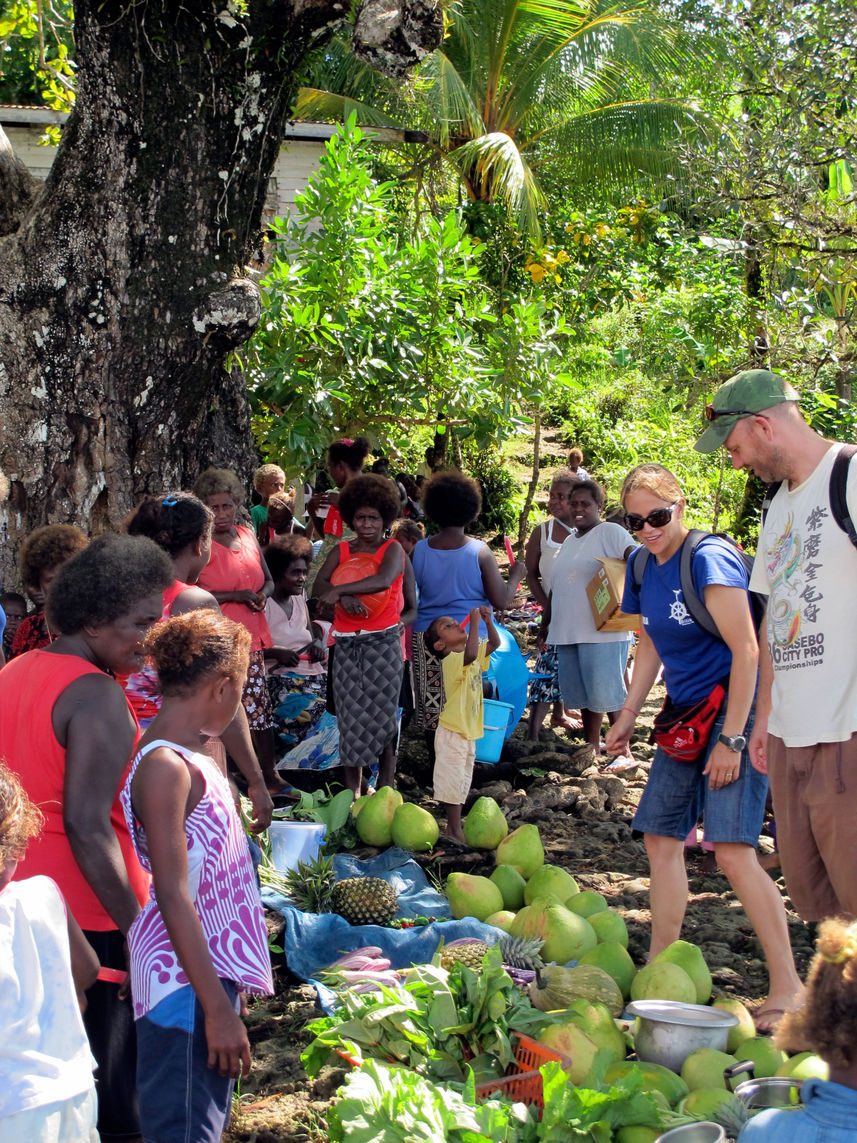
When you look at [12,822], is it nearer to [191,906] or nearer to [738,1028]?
[191,906]

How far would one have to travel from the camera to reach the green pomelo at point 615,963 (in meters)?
3.87

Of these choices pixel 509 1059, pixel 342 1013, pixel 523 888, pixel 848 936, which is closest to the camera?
pixel 848 936

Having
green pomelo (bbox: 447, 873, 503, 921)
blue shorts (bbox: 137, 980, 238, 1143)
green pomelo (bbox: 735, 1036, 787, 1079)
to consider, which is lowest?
green pomelo (bbox: 447, 873, 503, 921)

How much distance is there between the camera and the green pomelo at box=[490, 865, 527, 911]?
15.6ft

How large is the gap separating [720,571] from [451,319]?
5.67m

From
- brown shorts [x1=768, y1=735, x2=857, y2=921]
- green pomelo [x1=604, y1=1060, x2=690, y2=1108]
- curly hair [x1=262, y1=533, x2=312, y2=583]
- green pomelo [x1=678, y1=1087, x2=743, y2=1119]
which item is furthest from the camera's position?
curly hair [x1=262, y1=533, x2=312, y2=583]

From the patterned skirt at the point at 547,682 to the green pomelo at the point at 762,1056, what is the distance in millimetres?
4673

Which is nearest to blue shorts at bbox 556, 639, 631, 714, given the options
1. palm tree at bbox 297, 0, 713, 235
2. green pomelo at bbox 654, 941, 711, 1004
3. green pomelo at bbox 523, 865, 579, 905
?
green pomelo at bbox 523, 865, 579, 905

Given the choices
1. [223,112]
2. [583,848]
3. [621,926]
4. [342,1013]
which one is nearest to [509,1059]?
[342,1013]

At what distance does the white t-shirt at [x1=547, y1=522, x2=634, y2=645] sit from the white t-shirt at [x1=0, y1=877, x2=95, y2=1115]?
18.2 feet

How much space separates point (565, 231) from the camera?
52.1 feet

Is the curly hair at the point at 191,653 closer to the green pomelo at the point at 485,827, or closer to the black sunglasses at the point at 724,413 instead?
the black sunglasses at the point at 724,413

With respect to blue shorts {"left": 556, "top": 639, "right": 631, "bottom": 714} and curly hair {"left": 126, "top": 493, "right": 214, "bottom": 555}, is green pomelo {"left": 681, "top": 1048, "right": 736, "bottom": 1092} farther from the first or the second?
blue shorts {"left": 556, "top": 639, "right": 631, "bottom": 714}

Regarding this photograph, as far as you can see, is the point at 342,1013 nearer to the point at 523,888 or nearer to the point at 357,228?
the point at 523,888
